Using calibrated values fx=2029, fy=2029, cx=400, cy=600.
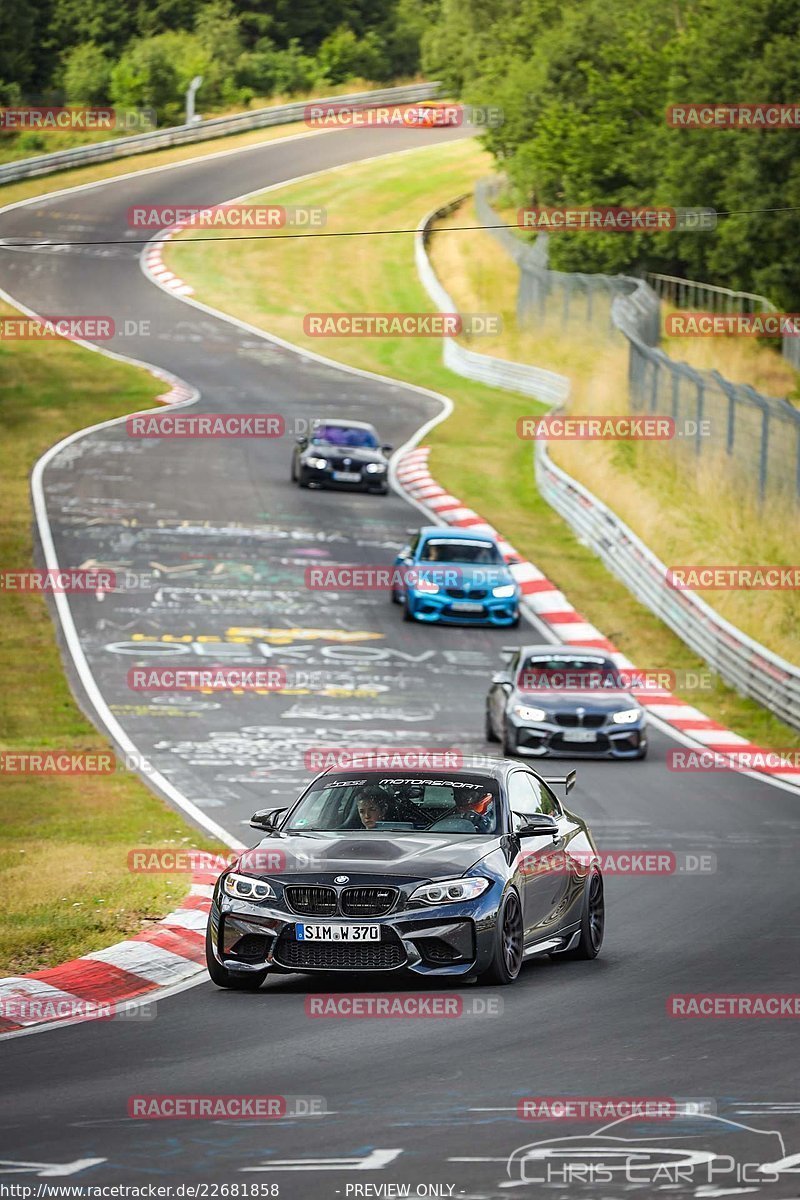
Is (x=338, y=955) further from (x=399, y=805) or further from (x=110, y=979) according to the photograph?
(x=110, y=979)

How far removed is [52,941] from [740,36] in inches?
1746

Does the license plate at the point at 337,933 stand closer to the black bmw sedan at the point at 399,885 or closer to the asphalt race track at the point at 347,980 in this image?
the black bmw sedan at the point at 399,885

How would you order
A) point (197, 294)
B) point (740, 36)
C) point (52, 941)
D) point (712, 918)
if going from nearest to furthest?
point (52, 941)
point (712, 918)
point (740, 36)
point (197, 294)

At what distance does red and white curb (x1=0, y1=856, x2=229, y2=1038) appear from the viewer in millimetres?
10734

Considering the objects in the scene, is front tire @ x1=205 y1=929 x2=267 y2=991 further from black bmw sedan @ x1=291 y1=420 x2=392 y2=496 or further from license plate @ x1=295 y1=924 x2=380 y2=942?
black bmw sedan @ x1=291 y1=420 x2=392 y2=496

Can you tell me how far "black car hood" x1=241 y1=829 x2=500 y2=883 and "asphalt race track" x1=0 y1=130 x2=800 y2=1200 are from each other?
0.70m

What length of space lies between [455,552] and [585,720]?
8.80 meters

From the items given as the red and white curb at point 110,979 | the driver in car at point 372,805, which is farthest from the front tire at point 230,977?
the driver in car at point 372,805

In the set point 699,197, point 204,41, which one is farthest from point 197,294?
point 204,41

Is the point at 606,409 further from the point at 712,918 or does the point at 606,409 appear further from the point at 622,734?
the point at 712,918

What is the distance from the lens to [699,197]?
53.6 m

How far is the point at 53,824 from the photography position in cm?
1875

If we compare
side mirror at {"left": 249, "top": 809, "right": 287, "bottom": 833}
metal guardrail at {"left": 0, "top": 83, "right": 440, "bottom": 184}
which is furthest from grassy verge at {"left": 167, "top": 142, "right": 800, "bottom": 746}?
side mirror at {"left": 249, "top": 809, "right": 287, "bottom": 833}

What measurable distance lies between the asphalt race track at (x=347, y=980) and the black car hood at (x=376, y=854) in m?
0.70
